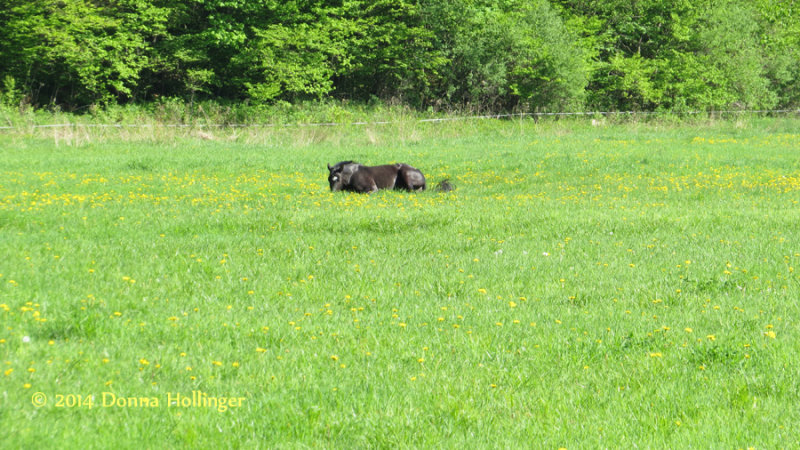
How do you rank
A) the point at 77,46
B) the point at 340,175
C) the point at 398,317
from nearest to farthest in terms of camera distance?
the point at 398,317
the point at 340,175
the point at 77,46

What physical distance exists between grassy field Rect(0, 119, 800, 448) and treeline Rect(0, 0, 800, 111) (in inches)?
1117

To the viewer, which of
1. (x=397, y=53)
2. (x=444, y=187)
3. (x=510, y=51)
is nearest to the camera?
(x=444, y=187)

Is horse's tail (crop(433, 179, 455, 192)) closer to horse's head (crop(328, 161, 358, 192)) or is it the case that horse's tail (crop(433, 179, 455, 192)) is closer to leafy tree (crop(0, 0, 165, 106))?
horse's head (crop(328, 161, 358, 192))

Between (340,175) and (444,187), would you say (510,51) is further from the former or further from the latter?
(340,175)

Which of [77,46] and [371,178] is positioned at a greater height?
[77,46]

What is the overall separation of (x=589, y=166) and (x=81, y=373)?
16353mm

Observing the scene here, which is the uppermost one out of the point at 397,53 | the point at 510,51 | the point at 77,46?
the point at 510,51

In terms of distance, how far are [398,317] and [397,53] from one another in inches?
1604

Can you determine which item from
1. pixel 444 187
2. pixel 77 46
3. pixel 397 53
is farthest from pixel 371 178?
pixel 397 53

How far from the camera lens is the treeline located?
39719 mm

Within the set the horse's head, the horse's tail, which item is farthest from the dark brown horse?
the horse's tail

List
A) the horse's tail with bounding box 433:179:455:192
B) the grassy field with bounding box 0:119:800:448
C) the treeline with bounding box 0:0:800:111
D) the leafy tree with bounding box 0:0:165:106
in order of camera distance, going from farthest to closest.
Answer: the treeline with bounding box 0:0:800:111 → the leafy tree with bounding box 0:0:165:106 → the horse's tail with bounding box 433:179:455:192 → the grassy field with bounding box 0:119:800:448

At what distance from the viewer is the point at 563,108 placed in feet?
146

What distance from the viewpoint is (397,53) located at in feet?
147
